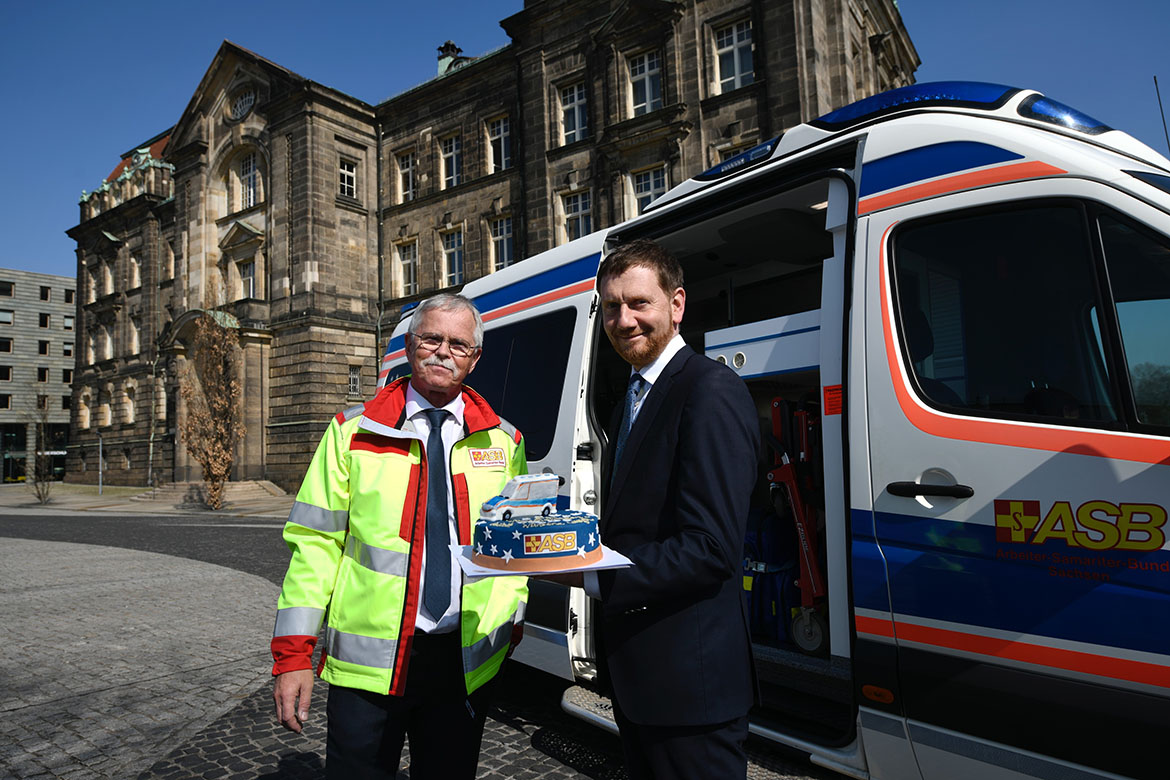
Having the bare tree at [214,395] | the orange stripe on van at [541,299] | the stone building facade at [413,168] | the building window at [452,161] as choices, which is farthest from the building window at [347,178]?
the orange stripe on van at [541,299]

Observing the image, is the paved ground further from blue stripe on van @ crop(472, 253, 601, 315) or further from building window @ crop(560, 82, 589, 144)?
building window @ crop(560, 82, 589, 144)

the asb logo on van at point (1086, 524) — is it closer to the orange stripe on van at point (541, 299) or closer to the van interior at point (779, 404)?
the van interior at point (779, 404)

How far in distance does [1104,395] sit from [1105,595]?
62cm

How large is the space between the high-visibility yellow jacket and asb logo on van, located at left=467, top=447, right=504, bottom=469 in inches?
2.1

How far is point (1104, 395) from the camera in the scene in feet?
7.43

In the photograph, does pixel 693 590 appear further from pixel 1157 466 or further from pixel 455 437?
pixel 1157 466

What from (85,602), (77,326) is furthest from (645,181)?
(77,326)

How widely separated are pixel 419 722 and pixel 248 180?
3442cm

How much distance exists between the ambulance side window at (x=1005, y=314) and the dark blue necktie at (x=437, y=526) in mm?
1783

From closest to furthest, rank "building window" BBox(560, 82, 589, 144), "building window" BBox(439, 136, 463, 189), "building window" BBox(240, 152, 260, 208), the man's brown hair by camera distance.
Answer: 1. the man's brown hair
2. "building window" BBox(560, 82, 589, 144)
3. "building window" BBox(439, 136, 463, 189)
4. "building window" BBox(240, 152, 260, 208)

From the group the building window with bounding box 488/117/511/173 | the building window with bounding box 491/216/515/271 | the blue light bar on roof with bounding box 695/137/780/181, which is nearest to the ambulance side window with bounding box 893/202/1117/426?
the blue light bar on roof with bounding box 695/137/780/181

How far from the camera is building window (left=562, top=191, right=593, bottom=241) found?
23391 mm

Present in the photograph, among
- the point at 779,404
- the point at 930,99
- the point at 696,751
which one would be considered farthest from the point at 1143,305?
the point at 779,404

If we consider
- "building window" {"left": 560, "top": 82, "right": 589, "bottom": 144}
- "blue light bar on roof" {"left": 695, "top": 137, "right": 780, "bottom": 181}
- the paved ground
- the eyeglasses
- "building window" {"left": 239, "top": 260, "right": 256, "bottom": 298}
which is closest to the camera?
the eyeglasses
